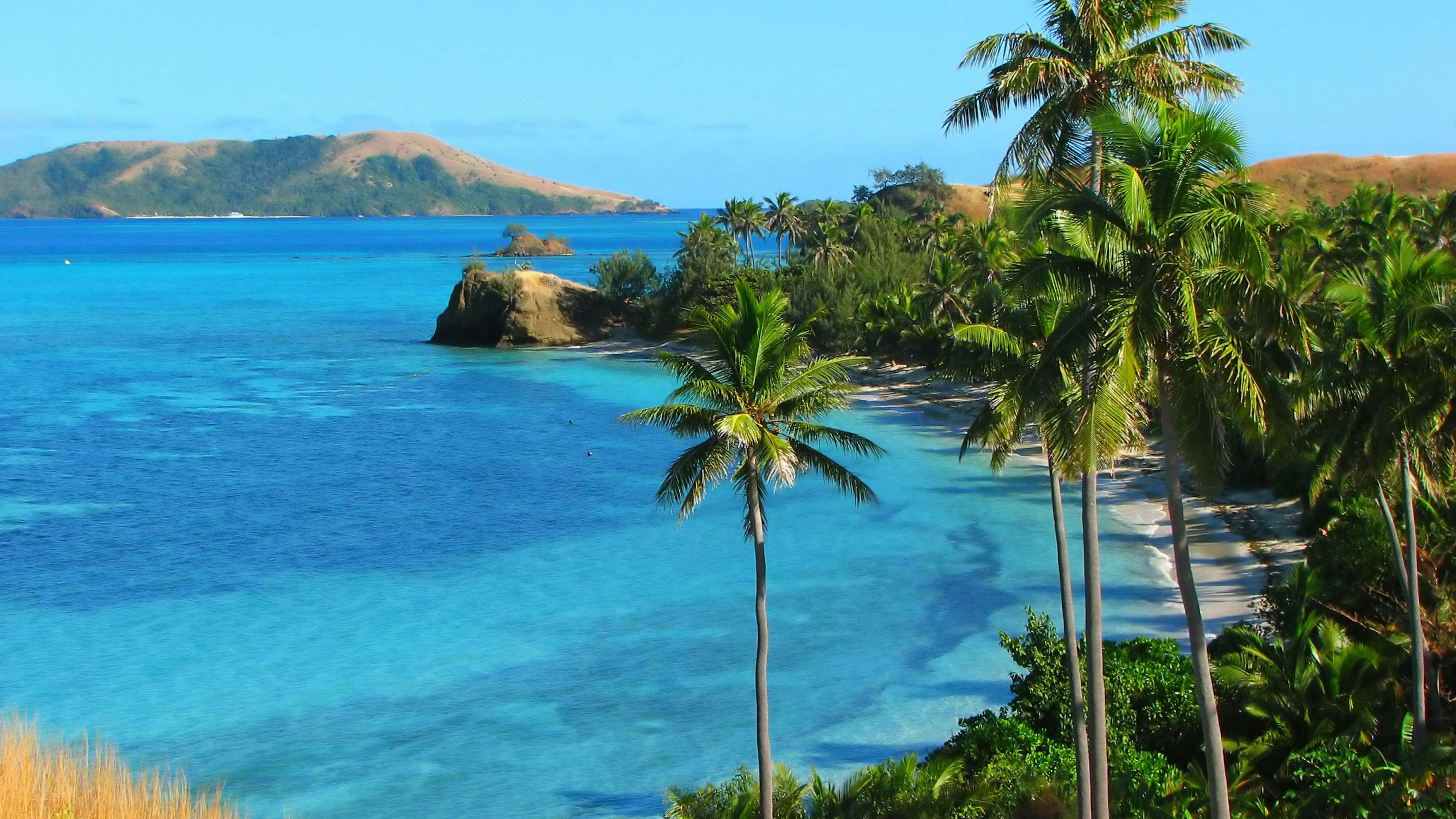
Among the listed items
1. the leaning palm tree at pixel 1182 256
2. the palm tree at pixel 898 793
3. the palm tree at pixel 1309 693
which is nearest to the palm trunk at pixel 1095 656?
the palm tree at pixel 898 793

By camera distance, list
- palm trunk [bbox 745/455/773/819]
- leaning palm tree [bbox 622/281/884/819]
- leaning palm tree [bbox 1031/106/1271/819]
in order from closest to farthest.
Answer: leaning palm tree [bbox 1031/106/1271/819], leaning palm tree [bbox 622/281/884/819], palm trunk [bbox 745/455/773/819]

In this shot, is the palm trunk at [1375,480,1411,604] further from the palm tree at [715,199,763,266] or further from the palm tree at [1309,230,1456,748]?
the palm tree at [715,199,763,266]

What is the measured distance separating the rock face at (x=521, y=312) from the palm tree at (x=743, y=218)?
10810 mm

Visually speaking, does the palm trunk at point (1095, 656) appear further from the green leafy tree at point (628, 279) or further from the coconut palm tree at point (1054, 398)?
the green leafy tree at point (628, 279)

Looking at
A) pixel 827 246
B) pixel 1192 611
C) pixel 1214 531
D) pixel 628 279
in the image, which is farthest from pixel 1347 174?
pixel 1192 611

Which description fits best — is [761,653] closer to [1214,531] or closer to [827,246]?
[1214,531]

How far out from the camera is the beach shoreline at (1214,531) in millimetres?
31078

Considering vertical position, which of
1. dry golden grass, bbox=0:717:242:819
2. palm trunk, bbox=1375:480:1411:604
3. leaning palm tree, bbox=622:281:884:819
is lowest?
dry golden grass, bbox=0:717:242:819

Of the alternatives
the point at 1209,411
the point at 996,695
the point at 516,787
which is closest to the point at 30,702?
the point at 516,787

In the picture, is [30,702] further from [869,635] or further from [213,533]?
[869,635]

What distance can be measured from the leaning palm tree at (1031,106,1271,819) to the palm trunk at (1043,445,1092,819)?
380 cm

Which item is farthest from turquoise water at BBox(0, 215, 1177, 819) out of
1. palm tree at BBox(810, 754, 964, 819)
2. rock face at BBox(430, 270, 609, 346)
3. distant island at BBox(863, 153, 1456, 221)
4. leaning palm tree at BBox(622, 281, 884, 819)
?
distant island at BBox(863, 153, 1456, 221)

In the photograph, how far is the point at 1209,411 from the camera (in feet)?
43.3

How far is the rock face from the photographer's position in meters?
89.2
